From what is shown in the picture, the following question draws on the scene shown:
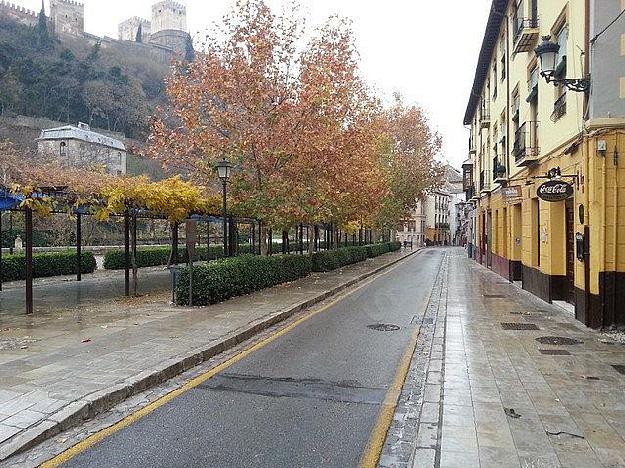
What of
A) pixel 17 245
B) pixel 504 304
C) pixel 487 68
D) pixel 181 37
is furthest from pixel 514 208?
pixel 181 37

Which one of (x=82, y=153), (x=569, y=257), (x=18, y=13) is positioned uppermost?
(x=18, y=13)

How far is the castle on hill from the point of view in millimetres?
95106

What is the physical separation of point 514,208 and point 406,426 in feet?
49.3

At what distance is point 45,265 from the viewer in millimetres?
19984

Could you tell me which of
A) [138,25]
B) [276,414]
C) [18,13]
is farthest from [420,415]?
[138,25]

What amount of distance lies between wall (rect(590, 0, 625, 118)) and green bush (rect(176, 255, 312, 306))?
835cm

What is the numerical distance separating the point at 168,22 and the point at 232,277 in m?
140

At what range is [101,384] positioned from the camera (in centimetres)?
573

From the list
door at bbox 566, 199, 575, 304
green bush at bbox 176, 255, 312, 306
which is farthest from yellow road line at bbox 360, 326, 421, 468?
door at bbox 566, 199, 575, 304

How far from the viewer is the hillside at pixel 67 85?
199ft

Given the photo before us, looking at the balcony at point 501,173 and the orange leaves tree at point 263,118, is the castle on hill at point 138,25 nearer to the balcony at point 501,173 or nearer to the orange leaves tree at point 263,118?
the orange leaves tree at point 263,118

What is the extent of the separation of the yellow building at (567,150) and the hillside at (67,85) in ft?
156

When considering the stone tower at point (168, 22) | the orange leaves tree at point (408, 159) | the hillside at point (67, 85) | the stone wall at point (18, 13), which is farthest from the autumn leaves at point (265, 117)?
the stone tower at point (168, 22)

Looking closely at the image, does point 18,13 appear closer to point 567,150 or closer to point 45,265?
point 45,265
